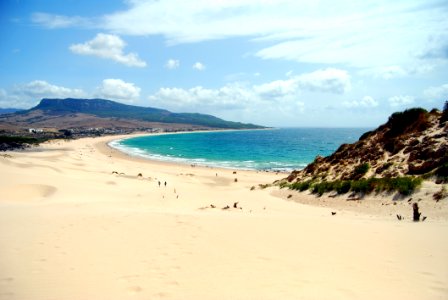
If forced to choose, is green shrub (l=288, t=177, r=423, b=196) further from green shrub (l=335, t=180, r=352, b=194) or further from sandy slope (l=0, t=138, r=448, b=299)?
sandy slope (l=0, t=138, r=448, b=299)

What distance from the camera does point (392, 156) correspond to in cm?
2234

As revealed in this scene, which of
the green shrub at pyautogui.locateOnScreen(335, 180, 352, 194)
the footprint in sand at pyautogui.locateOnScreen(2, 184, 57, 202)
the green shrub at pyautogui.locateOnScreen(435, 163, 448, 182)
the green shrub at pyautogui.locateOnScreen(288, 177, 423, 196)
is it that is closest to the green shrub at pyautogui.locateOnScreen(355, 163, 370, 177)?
the green shrub at pyautogui.locateOnScreen(288, 177, 423, 196)

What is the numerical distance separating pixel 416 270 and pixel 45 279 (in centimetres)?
810

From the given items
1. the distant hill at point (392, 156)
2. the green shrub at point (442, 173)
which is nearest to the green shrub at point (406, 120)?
the distant hill at point (392, 156)

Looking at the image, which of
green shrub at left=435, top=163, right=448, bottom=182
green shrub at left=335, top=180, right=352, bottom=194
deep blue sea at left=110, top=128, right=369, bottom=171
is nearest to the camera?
green shrub at left=435, top=163, right=448, bottom=182

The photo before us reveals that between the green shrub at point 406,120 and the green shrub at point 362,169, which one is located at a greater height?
the green shrub at point 406,120

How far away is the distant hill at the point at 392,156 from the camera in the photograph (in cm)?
1884

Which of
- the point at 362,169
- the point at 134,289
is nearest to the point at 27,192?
the point at 134,289

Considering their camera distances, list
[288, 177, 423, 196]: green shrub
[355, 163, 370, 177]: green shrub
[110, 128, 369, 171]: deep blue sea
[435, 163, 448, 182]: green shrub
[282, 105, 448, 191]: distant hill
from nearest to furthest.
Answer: [435, 163, 448, 182]: green shrub
[288, 177, 423, 196]: green shrub
[282, 105, 448, 191]: distant hill
[355, 163, 370, 177]: green shrub
[110, 128, 369, 171]: deep blue sea

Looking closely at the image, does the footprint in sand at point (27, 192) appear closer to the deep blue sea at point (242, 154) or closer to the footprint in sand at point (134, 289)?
the footprint in sand at point (134, 289)

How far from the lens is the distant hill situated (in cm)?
1884

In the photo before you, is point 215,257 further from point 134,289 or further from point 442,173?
point 442,173

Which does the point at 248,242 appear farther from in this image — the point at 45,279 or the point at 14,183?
the point at 14,183

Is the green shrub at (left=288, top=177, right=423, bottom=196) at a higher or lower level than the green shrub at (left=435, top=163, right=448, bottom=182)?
lower
